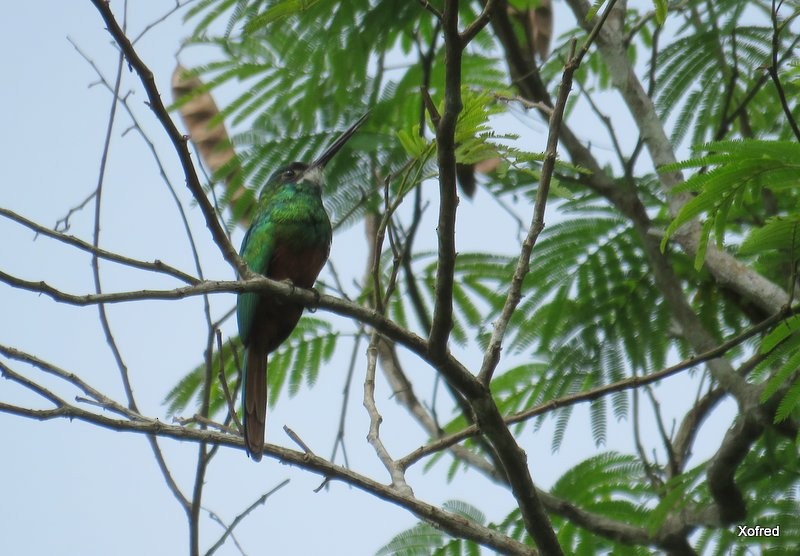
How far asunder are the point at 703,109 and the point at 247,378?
2.00m

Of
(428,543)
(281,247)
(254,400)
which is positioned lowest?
(428,543)

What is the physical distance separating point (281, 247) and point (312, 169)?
0.36m

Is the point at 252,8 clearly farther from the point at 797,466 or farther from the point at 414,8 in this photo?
the point at 797,466

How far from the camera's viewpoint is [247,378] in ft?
11.8

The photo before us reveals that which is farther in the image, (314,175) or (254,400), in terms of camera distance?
(314,175)

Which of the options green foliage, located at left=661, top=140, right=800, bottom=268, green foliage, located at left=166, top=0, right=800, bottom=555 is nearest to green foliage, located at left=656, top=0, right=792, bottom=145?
green foliage, located at left=166, top=0, right=800, bottom=555

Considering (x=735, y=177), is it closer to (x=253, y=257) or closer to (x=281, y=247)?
(x=281, y=247)

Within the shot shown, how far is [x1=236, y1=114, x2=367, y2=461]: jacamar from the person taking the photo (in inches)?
145

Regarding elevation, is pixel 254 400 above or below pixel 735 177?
above

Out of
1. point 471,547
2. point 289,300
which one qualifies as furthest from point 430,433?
point 289,300

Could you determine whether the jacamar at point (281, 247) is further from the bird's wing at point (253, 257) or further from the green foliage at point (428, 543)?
the green foliage at point (428, 543)

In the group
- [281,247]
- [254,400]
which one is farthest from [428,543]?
[281,247]

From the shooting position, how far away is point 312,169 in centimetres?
373

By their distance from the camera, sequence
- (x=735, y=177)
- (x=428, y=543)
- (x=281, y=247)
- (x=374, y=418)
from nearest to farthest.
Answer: (x=735, y=177), (x=374, y=418), (x=428, y=543), (x=281, y=247)
